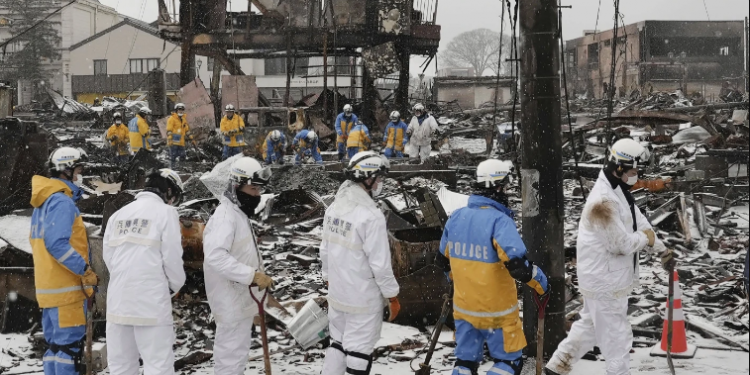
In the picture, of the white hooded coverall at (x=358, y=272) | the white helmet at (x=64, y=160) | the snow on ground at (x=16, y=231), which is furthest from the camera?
the snow on ground at (x=16, y=231)

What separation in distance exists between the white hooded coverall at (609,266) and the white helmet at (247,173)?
7.48 ft

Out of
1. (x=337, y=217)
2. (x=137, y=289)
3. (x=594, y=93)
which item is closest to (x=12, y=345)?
(x=137, y=289)

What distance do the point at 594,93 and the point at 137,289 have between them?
48384 mm

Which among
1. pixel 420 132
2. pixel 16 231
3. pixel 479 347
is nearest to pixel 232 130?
pixel 420 132

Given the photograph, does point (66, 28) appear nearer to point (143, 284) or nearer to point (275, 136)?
point (275, 136)

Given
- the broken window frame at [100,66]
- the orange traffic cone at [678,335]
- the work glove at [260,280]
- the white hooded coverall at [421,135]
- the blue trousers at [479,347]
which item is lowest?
the orange traffic cone at [678,335]

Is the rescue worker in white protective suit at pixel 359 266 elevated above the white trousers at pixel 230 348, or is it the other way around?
the rescue worker in white protective suit at pixel 359 266

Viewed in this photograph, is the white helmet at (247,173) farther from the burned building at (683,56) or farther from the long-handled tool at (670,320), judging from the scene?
the burned building at (683,56)

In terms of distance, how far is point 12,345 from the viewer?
20.8 ft

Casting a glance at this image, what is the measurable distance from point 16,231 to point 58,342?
10.9ft

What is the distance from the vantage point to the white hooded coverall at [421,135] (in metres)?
18.0

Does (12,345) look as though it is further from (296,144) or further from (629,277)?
(296,144)

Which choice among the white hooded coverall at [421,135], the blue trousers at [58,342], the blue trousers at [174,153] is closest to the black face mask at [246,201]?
the blue trousers at [58,342]

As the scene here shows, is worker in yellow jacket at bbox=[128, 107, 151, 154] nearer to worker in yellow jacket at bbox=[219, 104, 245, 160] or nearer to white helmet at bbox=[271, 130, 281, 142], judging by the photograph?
worker in yellow jacket at bbox=[219, 104, 245, 160]
